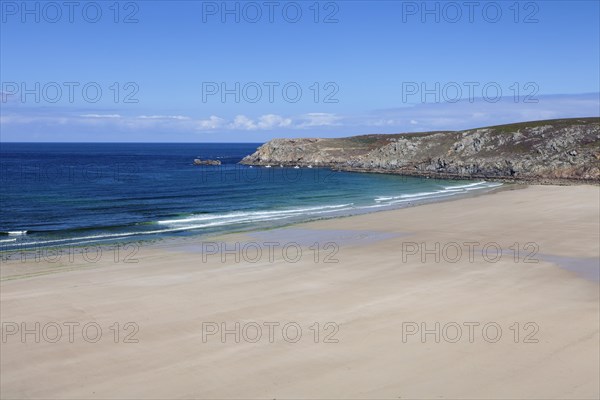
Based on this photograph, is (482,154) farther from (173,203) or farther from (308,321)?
(308,321)

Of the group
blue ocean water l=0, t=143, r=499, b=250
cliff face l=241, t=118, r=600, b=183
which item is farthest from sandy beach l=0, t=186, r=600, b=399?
cliff face l=241, t=118, r=600, b=183

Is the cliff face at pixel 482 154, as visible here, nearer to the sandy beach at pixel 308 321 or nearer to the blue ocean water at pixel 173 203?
the blue ocean water at pixel 173 203

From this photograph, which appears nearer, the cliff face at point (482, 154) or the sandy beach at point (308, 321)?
the sandy beach at point (308, 321)

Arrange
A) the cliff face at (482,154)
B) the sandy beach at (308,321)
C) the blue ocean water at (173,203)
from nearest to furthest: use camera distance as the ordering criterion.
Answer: the sandy beach at (308,321) < the blue ocean water at (173,203) < the cliff face at (482,154)

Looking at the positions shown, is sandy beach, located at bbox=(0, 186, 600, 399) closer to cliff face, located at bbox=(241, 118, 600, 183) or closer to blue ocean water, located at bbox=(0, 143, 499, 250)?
blue ocean water, located at bbox=(0, 143, 499, 250)

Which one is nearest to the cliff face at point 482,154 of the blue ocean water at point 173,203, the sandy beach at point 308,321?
the blue ocean water at point 173,203

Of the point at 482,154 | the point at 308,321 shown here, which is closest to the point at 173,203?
the point at 308,321

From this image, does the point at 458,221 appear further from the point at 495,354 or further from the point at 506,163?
the point at 506,163

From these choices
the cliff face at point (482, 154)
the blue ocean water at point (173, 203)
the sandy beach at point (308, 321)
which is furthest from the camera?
the cliff face at point (482, 154)
